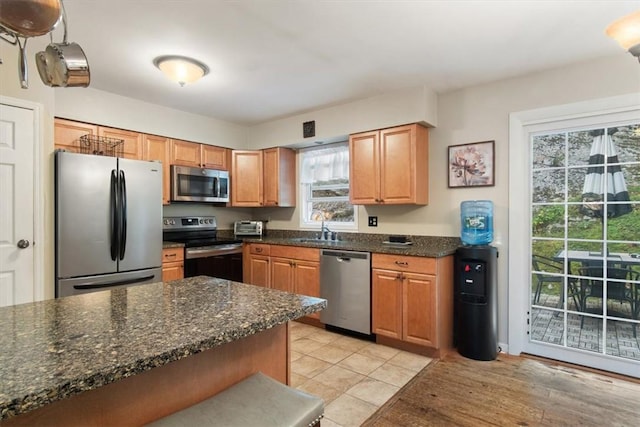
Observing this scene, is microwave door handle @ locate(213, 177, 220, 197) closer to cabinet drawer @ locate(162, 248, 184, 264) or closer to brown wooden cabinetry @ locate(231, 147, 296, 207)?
brown wooden cabinetry @ locate(231, 147, 296, 207)

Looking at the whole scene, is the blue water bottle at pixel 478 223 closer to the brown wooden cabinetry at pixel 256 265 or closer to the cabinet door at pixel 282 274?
the cabinet door at pixel 282 274

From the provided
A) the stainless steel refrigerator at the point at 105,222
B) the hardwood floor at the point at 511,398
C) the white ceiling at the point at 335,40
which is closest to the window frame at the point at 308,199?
the white ceiling at the point at 335,40

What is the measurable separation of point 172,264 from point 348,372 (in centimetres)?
213

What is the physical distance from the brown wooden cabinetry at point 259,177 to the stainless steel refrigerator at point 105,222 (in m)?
1.28

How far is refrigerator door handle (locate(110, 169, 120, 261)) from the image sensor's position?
3.04 metres

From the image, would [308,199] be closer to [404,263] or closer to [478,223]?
[404,263]

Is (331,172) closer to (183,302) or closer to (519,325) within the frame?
(519,325)

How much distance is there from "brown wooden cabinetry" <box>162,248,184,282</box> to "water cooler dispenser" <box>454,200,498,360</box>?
9.09ft

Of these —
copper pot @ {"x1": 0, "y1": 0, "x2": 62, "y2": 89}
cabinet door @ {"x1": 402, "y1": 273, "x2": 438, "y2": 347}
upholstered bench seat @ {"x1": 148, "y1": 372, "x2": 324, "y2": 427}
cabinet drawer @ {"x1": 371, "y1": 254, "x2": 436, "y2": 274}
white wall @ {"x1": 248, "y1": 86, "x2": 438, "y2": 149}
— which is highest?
white wall @ {"x1": 248, "y1": 86, "x2": 438, "y2": 149}

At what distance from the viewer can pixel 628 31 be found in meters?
1.58

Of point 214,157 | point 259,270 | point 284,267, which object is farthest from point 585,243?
point 214,157

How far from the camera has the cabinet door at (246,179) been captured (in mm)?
4602

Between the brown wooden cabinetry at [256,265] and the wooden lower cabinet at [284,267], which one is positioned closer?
the wooden lower cabinet at [284,267]

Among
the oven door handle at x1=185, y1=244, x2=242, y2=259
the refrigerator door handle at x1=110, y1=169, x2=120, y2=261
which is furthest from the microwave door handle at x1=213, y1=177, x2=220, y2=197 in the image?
the refrigerator door handle at x1=110, y1=169, x2=120, y2=261
